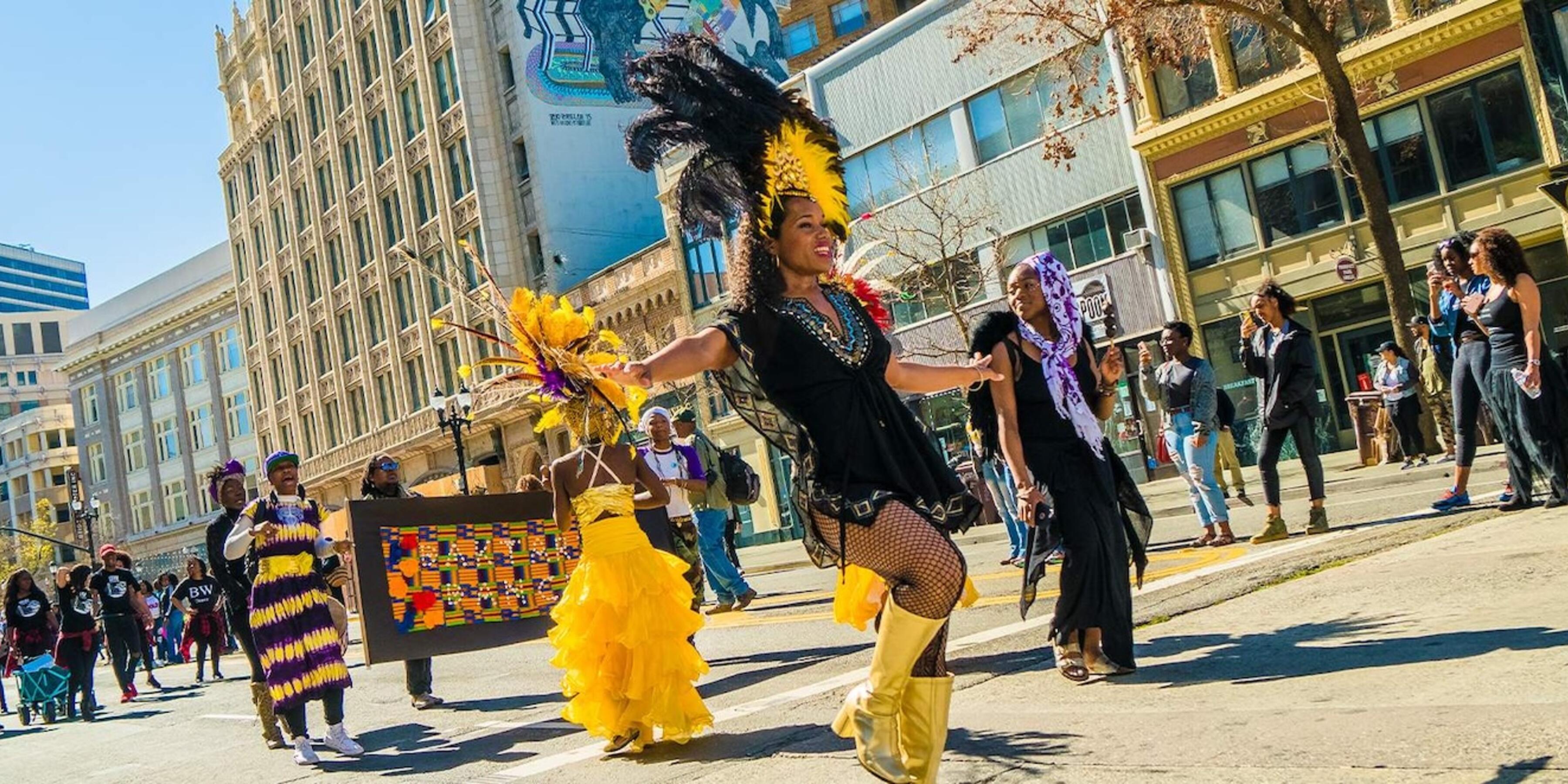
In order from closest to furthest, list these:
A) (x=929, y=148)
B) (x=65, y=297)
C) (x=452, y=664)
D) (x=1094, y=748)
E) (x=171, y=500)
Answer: (x=1094, y=748) < (x=452, y=664) < (x=929, y=148) < (x=171, y=500) < (x=65, y=297)

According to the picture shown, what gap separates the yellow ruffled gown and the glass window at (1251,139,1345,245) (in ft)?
72.7

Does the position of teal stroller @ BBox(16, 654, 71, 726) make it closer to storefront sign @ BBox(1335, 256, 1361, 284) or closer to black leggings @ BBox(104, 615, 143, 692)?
black leggings @ BBox(104, 615, 143, 692)

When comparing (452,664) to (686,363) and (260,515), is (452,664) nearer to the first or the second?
(260,515)

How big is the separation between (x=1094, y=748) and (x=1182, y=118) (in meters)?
25.2

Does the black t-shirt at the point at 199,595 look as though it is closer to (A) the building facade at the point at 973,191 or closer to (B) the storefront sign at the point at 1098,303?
(A) the building facade at the point at 973,191

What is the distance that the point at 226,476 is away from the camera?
872 cm

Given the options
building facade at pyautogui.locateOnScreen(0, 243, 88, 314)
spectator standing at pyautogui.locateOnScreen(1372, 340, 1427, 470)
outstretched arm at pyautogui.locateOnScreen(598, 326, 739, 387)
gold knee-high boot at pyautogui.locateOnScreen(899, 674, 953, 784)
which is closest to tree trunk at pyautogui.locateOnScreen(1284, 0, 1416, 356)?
spectator standing at pyautogui.locateOnScreen(1372, 340, 1427, 470)

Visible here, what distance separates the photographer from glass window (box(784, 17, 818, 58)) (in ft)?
160

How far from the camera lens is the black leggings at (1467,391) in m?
9.05

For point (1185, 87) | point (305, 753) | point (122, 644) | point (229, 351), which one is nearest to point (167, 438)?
point (229, 351)

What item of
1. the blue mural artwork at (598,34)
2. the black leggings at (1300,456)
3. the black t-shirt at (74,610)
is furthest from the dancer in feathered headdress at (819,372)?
the blue mural artwork at (598,34)

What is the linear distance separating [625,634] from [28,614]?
534 inches

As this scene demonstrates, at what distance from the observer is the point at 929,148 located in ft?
107

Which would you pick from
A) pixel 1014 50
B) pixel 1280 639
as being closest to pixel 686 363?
pixel 1280 639
